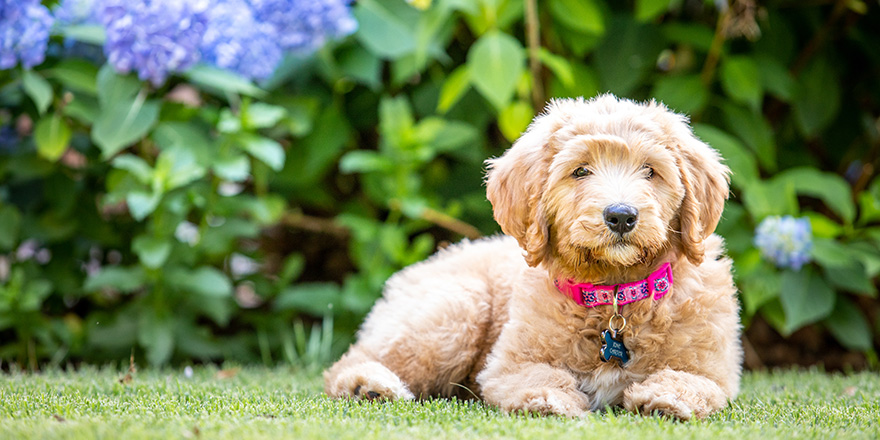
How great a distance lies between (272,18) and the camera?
4719 millimetres

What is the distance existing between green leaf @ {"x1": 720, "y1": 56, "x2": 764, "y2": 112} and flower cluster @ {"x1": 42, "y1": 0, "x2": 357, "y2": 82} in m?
Answer: 2.34

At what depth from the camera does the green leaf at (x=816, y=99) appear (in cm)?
504

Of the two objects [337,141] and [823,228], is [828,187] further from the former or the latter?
[337,141]

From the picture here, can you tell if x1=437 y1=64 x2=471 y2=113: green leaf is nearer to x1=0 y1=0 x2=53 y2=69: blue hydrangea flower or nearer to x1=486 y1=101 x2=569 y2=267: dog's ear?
x1=486 y1=101 x2=569 y2=267: dog's ear

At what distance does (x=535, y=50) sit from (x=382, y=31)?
0.97 metres

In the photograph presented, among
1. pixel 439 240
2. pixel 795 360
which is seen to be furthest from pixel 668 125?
pixel 795 360

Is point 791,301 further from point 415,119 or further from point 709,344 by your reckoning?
point 415,119

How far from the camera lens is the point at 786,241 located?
4.38m

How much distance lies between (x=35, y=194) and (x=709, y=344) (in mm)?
4055

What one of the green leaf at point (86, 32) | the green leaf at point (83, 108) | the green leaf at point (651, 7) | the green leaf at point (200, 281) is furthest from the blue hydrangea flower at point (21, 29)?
the green leaf at point (651, 7)

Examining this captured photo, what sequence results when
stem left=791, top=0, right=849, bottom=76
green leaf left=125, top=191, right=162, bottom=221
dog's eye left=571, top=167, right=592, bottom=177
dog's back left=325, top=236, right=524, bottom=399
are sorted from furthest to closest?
stem left=791, top=0, right=849, bottom=76, green leaf left=125, top=191, right=162, bottom=221, dog's back left=325, top=236, right=524, bottom=399, dog's eye left=571, top=167, right=592, bottom=177

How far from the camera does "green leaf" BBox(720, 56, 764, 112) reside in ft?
15.4

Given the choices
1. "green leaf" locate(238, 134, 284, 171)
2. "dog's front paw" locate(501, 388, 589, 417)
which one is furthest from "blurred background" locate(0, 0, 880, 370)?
Answer: "dog's front paw" locate(501, 388, 589, 417)

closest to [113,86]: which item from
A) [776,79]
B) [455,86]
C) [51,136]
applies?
[51,136]
